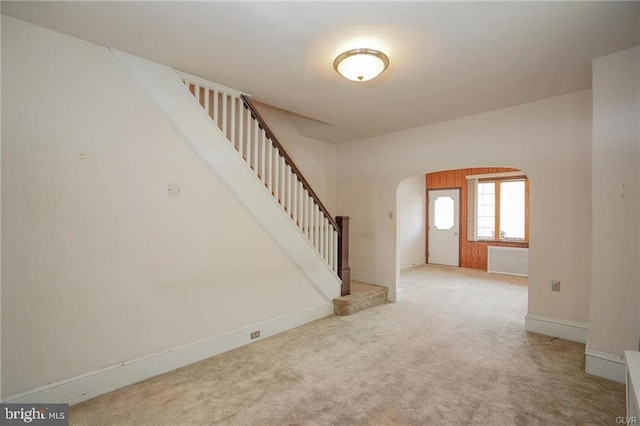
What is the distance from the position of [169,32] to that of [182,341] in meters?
2.68

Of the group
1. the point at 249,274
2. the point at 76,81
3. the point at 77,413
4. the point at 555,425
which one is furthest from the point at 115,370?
the point at 555,425

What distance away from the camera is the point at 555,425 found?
200 cm

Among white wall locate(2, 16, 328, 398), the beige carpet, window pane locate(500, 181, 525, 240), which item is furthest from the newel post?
window pane locate(500, 181, 525, 240)

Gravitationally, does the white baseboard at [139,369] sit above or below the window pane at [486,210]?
below

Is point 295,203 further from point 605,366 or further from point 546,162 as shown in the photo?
point 605,366

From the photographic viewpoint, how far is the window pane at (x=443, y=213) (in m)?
8.13

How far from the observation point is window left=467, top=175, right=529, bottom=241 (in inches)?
278

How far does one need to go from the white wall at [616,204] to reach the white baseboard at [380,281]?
2.56 metres

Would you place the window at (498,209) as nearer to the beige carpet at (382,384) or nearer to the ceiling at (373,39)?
the beige carpet at (382,384)

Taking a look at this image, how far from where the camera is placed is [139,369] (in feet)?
8.41

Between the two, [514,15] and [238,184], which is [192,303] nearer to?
[238,184]

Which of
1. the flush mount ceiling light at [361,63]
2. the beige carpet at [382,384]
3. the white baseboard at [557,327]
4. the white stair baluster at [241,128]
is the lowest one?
the beige carpet at [382,384]

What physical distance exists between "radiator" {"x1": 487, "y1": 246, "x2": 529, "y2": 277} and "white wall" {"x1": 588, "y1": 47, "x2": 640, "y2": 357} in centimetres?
461

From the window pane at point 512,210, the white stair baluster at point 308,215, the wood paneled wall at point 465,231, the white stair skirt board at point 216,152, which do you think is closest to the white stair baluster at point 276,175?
the white stair skirt board at point 216,152
